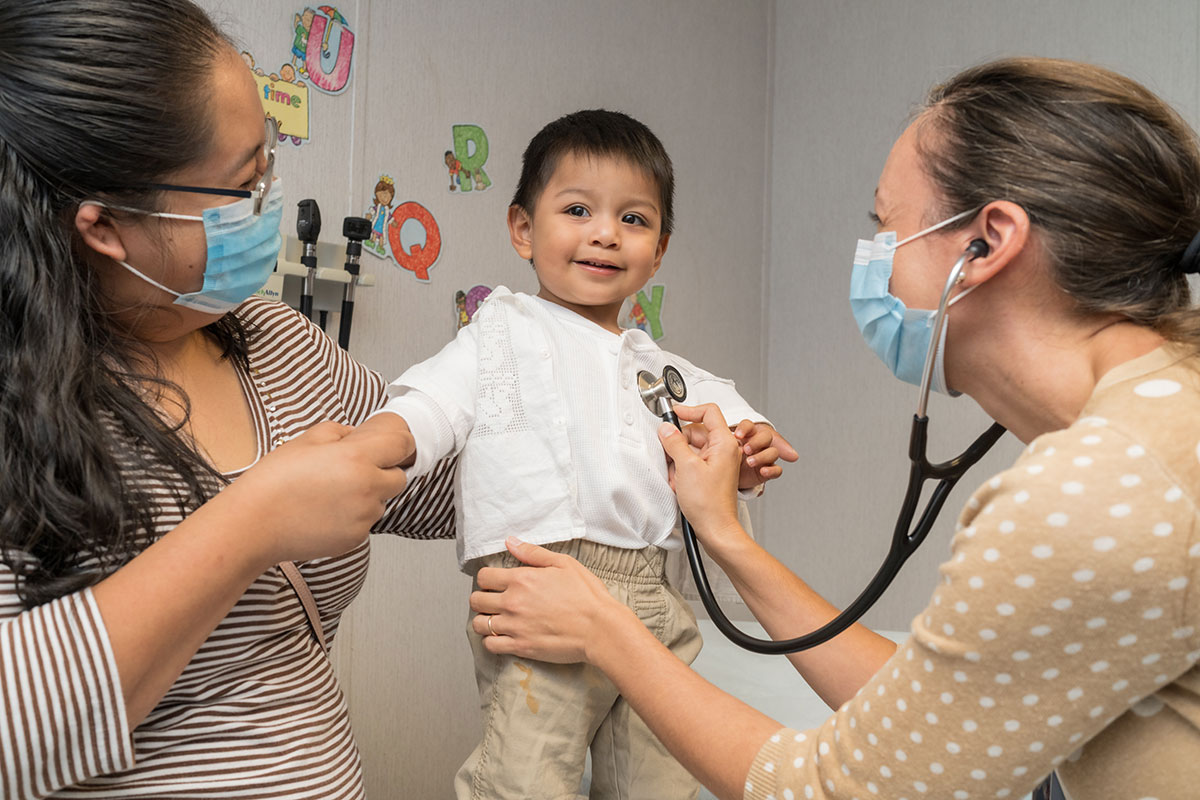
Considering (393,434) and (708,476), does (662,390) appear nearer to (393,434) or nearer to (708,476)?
(708,476)

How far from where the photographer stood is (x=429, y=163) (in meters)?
2.46

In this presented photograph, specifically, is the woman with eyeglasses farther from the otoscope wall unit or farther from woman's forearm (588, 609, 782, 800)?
the otoscope wall unit

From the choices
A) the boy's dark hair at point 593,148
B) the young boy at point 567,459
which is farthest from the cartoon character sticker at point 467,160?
the young boy at point 567,459

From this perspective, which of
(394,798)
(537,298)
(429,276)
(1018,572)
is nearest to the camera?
(1018,572)

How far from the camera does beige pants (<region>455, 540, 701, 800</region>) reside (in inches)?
48.6

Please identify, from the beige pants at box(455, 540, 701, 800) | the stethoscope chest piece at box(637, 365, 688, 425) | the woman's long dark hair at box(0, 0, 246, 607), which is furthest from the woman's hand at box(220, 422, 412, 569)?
the stethoscope chest piece at box(637, 365, 688, 425)

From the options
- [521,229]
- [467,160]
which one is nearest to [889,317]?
[521,229]

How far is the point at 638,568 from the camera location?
1.34m

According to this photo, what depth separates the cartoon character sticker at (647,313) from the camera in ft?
9.96

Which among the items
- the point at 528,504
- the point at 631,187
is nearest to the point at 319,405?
the point at 528,504

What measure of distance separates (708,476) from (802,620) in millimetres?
230

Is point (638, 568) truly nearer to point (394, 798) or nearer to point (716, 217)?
point (394, 798)

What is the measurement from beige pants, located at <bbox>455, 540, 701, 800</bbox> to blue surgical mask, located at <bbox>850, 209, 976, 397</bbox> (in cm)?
44

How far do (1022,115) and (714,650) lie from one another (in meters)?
1.34
